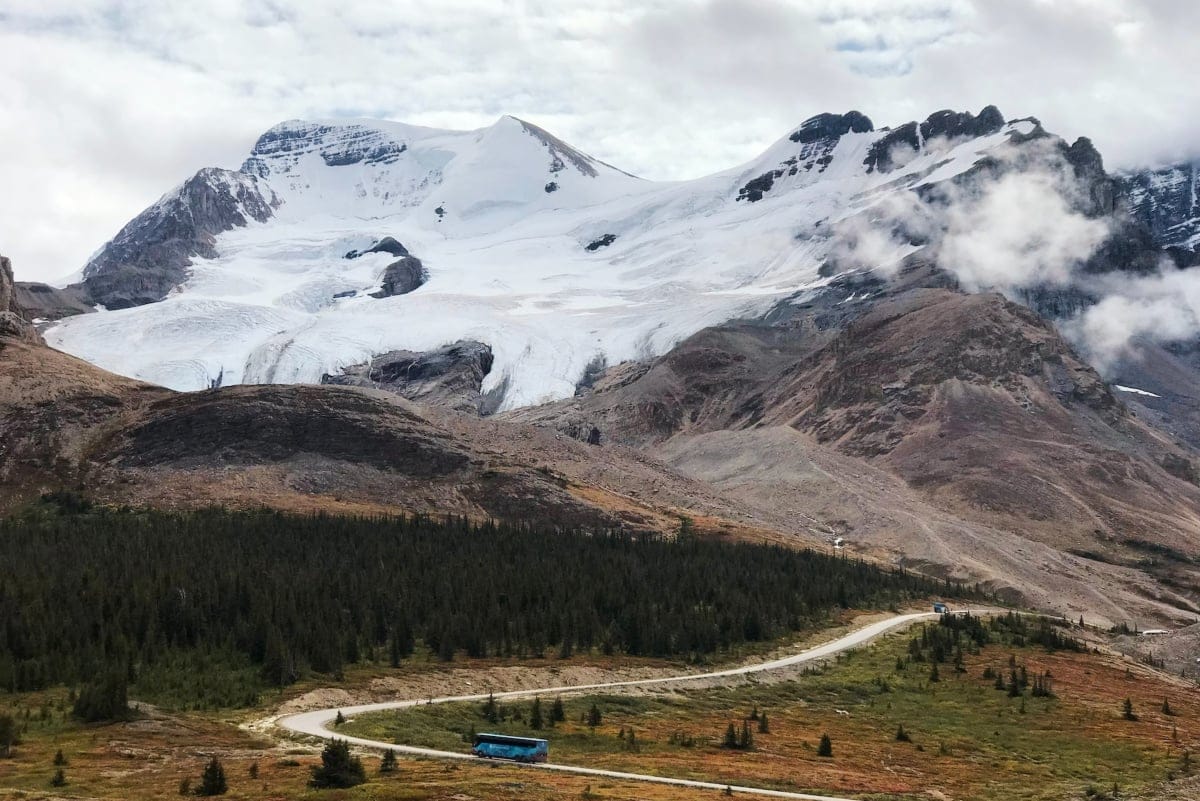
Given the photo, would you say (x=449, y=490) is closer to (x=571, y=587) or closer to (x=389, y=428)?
(x=389, y=428)

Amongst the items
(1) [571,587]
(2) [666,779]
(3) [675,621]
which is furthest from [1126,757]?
(1) [571,587]

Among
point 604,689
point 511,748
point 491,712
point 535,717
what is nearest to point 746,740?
point 535,717

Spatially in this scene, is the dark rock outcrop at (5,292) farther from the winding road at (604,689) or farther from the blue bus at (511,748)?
the blue bus at (511,748)

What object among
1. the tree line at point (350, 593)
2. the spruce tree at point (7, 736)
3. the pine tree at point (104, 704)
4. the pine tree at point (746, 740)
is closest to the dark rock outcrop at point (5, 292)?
the tree line at point (350, 593)

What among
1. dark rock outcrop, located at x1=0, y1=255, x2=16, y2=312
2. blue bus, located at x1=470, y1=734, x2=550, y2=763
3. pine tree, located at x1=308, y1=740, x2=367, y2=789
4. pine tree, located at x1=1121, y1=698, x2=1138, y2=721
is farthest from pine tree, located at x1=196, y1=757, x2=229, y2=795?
dark rock outcrop, located at x1=0, y1=255, x2=16, y2=312

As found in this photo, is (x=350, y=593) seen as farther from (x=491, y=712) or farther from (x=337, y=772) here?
(x=337, y=772)
